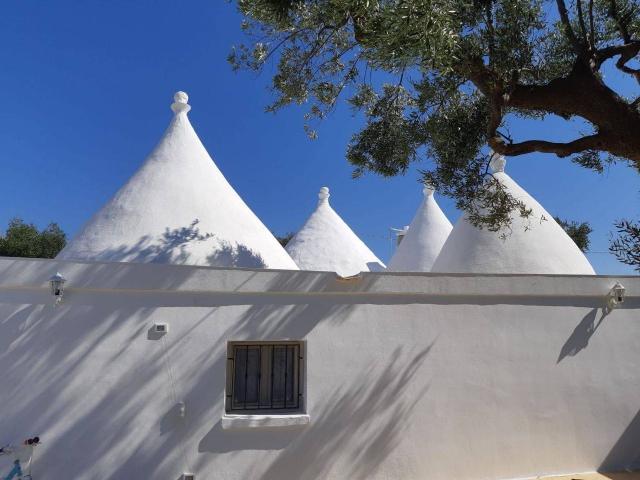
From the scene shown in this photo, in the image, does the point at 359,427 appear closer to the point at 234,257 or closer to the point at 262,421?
the point at 262,421

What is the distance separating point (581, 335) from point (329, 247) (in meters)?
7.24

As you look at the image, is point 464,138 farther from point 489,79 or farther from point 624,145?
point 624,145

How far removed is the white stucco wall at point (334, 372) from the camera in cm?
488

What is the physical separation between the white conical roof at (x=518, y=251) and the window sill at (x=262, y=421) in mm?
4787

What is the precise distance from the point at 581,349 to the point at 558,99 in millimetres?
3613

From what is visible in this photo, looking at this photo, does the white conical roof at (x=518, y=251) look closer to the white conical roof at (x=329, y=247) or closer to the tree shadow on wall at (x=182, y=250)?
the white conical roof at (x=329, y=247)

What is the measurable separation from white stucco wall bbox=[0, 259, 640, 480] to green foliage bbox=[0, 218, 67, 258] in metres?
20.7

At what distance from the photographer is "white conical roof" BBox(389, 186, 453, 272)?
42.9 ft

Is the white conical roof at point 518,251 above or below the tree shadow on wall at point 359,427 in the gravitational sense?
above

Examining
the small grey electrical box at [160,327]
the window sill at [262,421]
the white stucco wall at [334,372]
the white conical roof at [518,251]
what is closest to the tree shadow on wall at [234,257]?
the white stucco wall at [334,372]

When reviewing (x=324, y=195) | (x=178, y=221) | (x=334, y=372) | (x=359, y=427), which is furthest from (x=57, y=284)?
(x=324, y=195)

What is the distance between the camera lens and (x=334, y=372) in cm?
548

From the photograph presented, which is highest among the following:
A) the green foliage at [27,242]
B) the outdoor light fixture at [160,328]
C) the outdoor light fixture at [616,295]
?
the green foliage at [27,242]

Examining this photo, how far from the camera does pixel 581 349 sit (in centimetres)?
627
